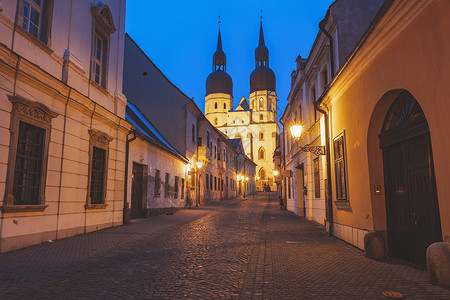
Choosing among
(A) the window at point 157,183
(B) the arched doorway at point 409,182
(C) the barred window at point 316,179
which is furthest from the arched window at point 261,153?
(B) the arched doorway at point 409,182

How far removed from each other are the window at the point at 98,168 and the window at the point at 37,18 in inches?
133

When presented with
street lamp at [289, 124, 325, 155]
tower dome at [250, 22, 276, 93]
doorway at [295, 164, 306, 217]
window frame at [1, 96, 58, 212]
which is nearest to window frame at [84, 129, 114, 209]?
window frame at [1, 96, 58, 212]

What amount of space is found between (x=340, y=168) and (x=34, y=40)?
9113 mm

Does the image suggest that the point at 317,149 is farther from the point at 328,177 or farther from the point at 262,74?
the point at 262,74

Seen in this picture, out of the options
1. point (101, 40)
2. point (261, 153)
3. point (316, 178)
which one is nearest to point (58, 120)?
point (101, 40)

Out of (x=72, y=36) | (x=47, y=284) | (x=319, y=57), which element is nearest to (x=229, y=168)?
(x=319, y=57)

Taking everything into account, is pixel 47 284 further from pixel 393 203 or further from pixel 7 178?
pixel 393 203

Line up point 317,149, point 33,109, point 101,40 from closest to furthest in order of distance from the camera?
point 33,109 < point 317,149 < point 101,40

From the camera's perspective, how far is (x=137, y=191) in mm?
16922

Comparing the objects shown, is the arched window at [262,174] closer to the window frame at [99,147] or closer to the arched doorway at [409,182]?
the window frame at [99,147]

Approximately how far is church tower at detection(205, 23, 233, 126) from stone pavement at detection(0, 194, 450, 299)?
85.1 meters

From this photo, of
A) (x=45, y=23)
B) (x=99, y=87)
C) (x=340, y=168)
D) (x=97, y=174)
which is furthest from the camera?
(x=99, y=87)

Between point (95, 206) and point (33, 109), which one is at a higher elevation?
point (33, 109)

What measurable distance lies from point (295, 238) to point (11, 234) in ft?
25.0
